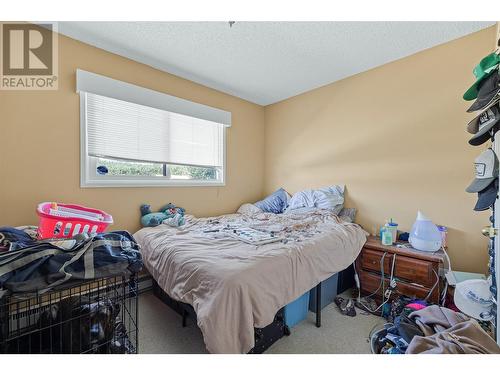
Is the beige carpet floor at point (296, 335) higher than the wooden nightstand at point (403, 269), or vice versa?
the wooden nightstand at point (403, 269)

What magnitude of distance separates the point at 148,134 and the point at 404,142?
8.98ft

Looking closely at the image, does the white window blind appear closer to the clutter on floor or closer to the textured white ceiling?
the textured white ceiling

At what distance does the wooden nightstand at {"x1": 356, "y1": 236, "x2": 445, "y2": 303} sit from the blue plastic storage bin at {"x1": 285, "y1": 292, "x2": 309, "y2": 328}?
728 millimetres

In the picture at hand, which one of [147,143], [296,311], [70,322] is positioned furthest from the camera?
[147,143]

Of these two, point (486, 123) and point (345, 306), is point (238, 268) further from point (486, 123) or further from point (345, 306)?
point (486, 123)

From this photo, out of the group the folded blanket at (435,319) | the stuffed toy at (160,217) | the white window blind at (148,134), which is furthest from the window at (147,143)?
the folded blanket at (435,319)

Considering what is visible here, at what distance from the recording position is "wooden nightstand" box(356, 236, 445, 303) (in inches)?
69.1

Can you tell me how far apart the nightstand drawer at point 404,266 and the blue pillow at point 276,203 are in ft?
4.02

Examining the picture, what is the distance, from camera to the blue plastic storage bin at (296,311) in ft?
5.45

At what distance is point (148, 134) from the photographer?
2.46 meters

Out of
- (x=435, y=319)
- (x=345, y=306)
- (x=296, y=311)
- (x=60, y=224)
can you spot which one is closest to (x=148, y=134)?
(x=60, y=224)

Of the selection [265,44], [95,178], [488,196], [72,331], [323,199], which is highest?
[265,44]

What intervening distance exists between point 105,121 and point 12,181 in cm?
87

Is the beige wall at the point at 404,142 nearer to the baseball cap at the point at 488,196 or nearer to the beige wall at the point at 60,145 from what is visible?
the baseball cap at the point at 488,196
